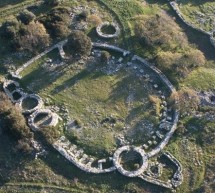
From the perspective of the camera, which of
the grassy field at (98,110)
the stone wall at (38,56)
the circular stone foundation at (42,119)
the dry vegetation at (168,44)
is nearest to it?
the grassy field at (98,110)

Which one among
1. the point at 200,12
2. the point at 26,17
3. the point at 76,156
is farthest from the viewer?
the point at 200,12

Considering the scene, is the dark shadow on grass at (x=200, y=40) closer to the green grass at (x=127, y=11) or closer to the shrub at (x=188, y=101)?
the green grass at (x=127, y=11)

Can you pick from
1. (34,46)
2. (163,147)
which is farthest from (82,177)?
(34,46)

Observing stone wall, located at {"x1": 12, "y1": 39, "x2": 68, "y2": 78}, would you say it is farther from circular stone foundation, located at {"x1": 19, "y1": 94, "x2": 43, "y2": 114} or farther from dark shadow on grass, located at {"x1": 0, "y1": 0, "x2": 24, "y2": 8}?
dark shadow on grass, located at {"x1": 0, "y1": 0, "x2": 24, "y2": 8}

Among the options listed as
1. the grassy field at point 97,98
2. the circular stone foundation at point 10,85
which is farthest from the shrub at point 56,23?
the circular stone foundation at point 10,85

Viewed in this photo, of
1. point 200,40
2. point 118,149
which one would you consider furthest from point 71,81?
point 200,40

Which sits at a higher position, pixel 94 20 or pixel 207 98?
pixel 94 20

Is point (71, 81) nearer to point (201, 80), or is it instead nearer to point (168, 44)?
point (168, 44)

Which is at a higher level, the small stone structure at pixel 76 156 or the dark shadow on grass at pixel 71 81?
the dark shadow on grass at pixel 71 81
